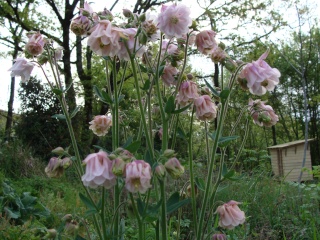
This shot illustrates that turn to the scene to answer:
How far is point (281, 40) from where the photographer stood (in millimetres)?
11344

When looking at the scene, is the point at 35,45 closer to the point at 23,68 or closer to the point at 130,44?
the point at 23,68

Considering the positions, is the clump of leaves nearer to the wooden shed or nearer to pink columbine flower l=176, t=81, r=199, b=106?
pink columbine flower l=176, t=81, r=199, b=106

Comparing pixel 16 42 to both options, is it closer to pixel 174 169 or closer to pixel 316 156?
pixel 316 156

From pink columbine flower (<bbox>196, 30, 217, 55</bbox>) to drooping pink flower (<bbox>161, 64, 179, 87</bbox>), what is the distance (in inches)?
5.5

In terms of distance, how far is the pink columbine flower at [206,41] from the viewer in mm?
1311

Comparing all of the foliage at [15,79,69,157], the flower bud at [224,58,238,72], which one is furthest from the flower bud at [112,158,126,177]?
the foliage at [15,79,69,157]

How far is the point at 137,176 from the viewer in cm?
98

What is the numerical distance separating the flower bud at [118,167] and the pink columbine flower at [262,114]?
25.4 inches

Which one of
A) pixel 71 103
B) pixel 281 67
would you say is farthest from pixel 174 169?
pixel 281 67

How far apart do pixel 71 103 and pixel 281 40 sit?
6758 mm

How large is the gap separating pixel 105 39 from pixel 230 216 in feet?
2.46

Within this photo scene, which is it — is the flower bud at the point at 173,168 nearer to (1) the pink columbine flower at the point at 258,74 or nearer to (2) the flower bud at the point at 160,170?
(2) the flower bud at the point at 160,170

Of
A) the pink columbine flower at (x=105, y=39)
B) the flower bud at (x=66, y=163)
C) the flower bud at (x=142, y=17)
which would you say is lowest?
the flower bud at (x=66, y=163)

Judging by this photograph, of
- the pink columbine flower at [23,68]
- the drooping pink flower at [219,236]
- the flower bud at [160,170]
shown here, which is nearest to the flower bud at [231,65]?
the flower bud at [160,170]
